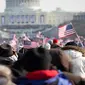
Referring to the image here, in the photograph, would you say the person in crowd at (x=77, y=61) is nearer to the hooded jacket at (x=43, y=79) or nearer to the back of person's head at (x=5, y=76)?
the hooded jacket at (x=43, y=79)

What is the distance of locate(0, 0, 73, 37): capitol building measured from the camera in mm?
130500

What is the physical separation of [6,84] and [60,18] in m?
134

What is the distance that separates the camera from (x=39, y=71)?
4250mm

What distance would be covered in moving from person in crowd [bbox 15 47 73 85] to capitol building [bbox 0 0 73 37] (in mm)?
122341

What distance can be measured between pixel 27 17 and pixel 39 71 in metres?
129

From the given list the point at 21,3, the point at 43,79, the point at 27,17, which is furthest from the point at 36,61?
the point at 21,3

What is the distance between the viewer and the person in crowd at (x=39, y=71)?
13.8 feet

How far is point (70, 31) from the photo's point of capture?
24.8m

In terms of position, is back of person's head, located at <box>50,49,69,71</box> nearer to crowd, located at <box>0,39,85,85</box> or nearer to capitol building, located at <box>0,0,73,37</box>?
crowd, located at <box>0,39,85,85</box>

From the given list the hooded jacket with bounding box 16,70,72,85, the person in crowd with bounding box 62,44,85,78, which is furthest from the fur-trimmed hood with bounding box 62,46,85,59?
the hooded jacket with bounding box 16,70,72,85

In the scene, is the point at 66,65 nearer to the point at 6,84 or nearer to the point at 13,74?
the point at 13,74

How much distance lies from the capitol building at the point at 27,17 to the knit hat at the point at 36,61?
122 meters

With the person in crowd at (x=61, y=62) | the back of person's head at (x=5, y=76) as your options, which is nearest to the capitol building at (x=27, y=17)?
the person in crowd at (x=61, y=62)

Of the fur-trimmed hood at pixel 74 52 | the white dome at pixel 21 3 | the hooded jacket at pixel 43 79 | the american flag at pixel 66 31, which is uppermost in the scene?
the hooded jacket at pixel 43 79
